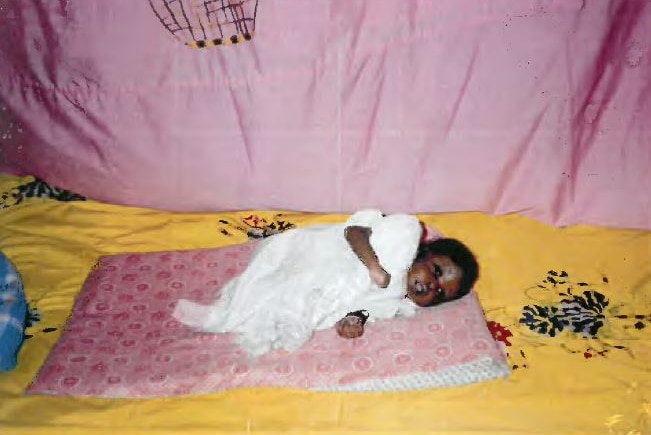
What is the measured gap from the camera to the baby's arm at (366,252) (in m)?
1.58

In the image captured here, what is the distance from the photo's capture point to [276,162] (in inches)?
80.5

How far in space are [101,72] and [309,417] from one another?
52.6 inches

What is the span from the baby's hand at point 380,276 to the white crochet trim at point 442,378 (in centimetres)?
25

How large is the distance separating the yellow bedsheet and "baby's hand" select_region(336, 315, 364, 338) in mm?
185

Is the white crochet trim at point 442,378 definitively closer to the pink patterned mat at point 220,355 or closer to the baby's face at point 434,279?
the pink patterned mat at point 220,355

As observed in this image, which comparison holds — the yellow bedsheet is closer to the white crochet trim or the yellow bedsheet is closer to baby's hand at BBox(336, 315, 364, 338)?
the white crochet trim

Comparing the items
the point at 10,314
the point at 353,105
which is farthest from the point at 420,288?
the point at 10,314

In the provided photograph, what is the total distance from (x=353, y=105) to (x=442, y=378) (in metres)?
0.92

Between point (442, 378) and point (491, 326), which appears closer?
point (442, 378)

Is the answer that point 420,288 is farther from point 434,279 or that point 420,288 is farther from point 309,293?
point 309,293

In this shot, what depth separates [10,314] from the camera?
1.49 meters

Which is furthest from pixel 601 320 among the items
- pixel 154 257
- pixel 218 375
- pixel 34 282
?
pixel 34 282

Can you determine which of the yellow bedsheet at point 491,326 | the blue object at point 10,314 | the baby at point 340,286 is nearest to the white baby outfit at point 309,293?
the baby at point 340,286

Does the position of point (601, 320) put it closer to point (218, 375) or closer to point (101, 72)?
point (218, 375)
